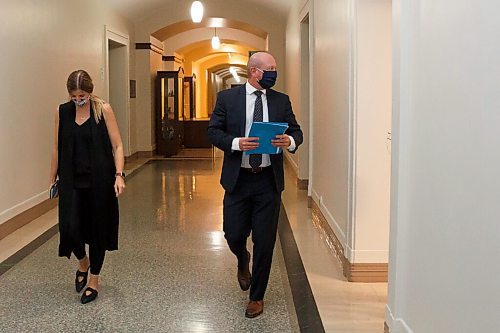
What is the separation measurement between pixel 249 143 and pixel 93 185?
1.20 metres

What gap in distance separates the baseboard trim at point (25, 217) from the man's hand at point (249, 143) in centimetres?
348

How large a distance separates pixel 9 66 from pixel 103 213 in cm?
297

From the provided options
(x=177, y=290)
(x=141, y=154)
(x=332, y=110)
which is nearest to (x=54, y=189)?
(x=177, y=290)

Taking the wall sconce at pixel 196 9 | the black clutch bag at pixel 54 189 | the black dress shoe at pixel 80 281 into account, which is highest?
the wall sconce at pixel 196 9

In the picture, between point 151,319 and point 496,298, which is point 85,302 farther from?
point 496,298

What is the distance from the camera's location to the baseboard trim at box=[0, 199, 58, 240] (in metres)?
6.21

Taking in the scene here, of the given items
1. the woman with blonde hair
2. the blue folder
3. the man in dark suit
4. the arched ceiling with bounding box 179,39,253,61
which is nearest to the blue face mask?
the man in dark suit

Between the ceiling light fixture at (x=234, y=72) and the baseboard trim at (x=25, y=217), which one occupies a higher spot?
the ceiling light fixture at (x=234, y=72)

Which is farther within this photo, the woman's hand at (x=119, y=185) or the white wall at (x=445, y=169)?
the woman's hand at (x=119, y=185)

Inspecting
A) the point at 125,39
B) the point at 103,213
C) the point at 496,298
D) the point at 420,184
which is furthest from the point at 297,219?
the point at 125,39

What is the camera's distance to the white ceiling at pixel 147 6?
11844 mm

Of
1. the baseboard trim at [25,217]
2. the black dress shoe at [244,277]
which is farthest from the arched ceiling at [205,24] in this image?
the black dress shoe at [244,277]

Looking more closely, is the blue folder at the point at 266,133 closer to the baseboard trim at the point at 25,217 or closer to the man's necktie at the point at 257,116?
the man's necktie at the point at 257,116

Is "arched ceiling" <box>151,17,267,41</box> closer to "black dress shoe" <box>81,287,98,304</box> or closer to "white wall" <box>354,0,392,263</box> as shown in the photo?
"white wall" <box>354,0,392,263</box>
